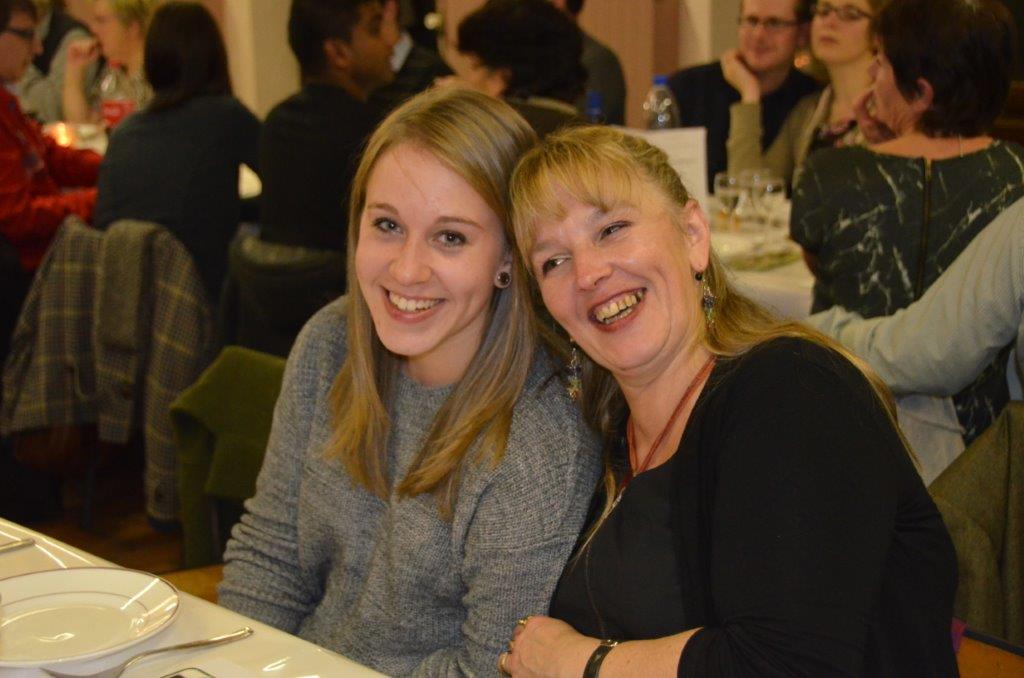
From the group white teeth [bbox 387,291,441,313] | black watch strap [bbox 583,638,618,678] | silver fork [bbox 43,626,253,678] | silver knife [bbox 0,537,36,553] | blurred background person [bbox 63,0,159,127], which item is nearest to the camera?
silver fork [bbox 43,626,253,678]

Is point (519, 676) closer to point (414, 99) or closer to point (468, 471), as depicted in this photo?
point (468, 471)

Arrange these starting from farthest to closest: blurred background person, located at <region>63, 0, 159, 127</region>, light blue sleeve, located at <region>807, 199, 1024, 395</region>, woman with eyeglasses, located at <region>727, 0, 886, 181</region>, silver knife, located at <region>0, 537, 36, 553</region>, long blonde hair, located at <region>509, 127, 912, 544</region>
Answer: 1. blurred background person, located at <region>63, 0, 159, 127</region>
2. woman with eyeglasses, located at <region>727, 0, 886, 181</region>
3. light blue sleeve, located at <region>807, 199, 1024, 395</region>
4. silver knife, located at <region>0, 537, 36, 553</region>
5. long blonde hair, located at <region>509, 127, 912, 544</region>

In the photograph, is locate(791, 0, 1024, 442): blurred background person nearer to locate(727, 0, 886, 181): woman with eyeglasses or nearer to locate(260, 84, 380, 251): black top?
locate(727, 0, 886, 181): woman with eyeglasses

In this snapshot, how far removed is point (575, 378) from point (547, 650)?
39 cm

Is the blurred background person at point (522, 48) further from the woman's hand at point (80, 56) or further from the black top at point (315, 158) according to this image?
the woman's hand at point (80, 56)

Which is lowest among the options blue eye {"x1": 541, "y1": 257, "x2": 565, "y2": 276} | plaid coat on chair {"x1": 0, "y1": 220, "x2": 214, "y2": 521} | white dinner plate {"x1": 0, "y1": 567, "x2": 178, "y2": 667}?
plaid coat on chair {"x1": 0, "y1": 220, "x2": 214, "y2": 521}

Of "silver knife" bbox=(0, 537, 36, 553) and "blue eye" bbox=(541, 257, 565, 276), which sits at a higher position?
"blue eye" bbox=(541, 257, 565, 276)

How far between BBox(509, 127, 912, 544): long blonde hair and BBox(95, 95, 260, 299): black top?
2.39 m

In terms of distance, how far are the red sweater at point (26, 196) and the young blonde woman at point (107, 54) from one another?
1.27 meters

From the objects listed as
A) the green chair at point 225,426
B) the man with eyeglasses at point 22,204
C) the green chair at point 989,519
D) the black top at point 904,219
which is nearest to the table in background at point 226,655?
the green chair at point 225,426

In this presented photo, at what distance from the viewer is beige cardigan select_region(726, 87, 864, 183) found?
378cm

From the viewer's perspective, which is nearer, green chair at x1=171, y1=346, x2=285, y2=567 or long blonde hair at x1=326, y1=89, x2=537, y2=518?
long blonde hair at x1=326, y1=89, x2=537, y2=518

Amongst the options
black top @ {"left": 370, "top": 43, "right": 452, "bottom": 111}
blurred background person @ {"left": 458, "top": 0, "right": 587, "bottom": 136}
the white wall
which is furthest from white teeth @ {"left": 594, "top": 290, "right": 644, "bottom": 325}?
the white wall

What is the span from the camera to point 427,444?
1.64 m
